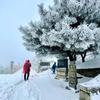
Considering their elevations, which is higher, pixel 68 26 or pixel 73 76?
pixel 68 26

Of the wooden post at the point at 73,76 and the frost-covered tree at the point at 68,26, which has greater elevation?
the frost-covered tree at the point at 68,26

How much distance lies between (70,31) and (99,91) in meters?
5.98

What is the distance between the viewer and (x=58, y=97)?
1207 cm

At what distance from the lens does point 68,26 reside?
1414 centimetres

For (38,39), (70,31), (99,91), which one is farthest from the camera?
(38,39)

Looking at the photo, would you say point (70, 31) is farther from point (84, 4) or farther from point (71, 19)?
point (84, 4)

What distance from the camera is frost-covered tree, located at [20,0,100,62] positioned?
14.0m

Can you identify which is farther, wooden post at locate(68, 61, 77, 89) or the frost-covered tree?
wooden post at locate(68, 61, 77, 89)

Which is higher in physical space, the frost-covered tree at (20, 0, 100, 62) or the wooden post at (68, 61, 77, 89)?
the frost-covered tree at (20, 0, 100, 62)

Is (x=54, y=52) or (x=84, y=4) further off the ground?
(x=84, y=4)

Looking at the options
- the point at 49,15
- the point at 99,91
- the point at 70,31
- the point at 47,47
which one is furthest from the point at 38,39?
the point at 99,91

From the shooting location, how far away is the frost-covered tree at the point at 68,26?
46.0ft

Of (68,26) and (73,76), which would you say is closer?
(68,26)

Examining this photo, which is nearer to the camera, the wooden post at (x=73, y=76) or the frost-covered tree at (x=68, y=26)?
the frost-covered tree at (x=68, y=26)
